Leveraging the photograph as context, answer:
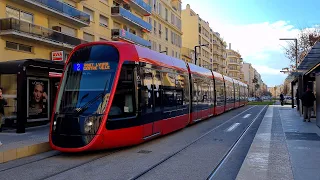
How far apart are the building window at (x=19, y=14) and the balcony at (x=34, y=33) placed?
3.64 feet

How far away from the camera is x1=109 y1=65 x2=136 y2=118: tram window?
30.3 feet

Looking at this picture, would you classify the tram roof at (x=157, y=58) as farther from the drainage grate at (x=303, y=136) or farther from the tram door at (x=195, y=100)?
the drainage grate at (x=303, y=136)

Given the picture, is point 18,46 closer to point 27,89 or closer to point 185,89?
point 27,89

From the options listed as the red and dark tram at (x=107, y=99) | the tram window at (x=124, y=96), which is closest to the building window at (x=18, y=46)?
the red and dark tram at (x=107, y=99)

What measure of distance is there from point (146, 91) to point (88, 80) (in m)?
2.04

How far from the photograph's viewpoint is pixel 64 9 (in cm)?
2859

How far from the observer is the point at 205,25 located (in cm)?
9050

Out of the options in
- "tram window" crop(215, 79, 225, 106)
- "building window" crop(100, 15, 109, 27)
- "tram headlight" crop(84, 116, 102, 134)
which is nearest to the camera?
"tram headlight" crop(84, 116, 102, 134)

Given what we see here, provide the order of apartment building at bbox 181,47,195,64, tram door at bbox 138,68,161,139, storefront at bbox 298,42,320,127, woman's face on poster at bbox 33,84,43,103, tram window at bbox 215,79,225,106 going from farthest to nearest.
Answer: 1. apartment building at bbox 181,47,195,64
2. tram window at bbox 215,79,225,106
3. woman's face on poster at bbox 33,84,43,103
4. storefront at bbox 298,42,320,127
5. tram door at bbox 138,68,161,139

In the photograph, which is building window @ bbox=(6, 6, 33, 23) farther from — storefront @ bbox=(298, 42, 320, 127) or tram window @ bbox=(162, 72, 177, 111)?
storefront @ bbox=(298, 42, 320, 127)

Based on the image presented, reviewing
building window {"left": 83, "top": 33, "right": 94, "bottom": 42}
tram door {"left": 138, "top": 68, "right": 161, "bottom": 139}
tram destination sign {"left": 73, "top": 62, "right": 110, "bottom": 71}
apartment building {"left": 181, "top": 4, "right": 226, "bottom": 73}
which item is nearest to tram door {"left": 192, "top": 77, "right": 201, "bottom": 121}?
tram door {"left": 138, "top": 68, "right": 161, "bottom": 139}

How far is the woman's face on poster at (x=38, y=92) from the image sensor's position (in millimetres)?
15716

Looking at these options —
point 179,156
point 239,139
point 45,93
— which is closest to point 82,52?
point 179,156

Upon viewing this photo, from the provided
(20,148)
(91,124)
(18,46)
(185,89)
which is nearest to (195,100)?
(185,89)
